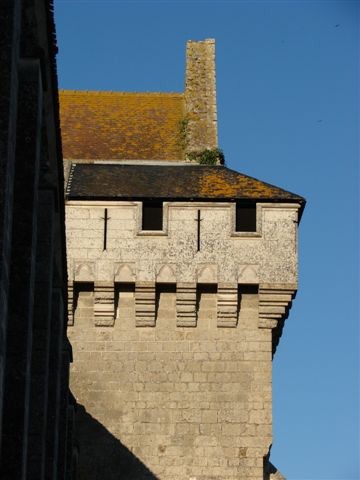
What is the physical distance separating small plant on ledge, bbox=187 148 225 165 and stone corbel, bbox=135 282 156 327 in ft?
11.4

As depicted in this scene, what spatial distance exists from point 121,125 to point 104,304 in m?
6.38

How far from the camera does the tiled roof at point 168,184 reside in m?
27.2

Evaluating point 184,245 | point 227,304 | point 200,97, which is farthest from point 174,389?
point 200,97

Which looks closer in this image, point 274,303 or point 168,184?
point 274,303

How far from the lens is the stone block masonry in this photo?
25.6 meters

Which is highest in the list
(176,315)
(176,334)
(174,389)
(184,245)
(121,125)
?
(121,125)

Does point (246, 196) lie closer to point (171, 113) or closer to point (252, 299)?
point (252, 299)

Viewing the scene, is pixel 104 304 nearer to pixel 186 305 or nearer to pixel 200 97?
pixel 186 305

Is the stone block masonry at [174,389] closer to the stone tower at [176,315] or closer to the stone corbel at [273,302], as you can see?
the stone tower at [176,315]

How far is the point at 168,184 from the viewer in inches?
1094

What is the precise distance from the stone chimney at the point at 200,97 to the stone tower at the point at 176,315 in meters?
2.15

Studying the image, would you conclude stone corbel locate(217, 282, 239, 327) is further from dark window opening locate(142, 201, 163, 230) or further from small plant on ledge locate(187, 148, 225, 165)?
small plant on ledge locate(187, 148, 225, 165)

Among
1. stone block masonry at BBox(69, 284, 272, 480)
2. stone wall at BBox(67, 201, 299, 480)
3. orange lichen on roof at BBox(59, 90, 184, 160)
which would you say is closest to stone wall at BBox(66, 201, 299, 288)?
stone wall at BBox(67, 201, 299, 480)

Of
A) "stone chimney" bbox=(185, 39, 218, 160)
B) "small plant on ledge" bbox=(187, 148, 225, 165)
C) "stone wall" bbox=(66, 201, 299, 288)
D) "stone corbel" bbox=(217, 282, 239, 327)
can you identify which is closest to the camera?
"stone corbel" bbox=(217, 282, 239, 327)
